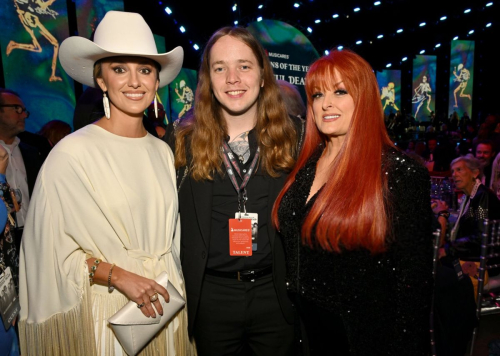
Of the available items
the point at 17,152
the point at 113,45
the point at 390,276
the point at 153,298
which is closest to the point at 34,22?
the point at 17,152

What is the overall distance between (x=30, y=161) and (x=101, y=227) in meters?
2.70

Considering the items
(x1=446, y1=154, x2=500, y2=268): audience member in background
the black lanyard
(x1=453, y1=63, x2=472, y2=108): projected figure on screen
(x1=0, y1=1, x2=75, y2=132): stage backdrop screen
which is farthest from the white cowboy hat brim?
(x1=453, y1=63, x2=472, y2=108): projected figure on screen

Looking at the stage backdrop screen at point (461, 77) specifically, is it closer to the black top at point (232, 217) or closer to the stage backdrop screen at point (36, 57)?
the stage backdrop screen at point (36, 57)

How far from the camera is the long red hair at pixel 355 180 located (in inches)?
57.6

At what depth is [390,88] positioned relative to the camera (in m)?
19.0

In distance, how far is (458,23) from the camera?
43.2 ft

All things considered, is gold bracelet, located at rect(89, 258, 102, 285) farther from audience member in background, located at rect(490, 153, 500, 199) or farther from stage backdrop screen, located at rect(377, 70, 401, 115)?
stage backdrop screen, located at rect(377, 70, 401, 115)

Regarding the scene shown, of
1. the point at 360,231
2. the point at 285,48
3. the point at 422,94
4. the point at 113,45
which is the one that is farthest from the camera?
the point at 422,94

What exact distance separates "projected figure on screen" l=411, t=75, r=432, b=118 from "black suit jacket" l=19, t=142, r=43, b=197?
1913cm

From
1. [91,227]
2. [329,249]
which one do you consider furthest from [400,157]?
[91,227]

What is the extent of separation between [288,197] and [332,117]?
438 millimetres

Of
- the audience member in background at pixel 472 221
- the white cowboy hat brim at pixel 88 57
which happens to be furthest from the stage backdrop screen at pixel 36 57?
the audience member in background at pixel 472 221

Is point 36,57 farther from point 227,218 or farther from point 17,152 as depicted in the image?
Answer: point 227,218

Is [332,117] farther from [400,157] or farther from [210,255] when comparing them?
[210,255]
